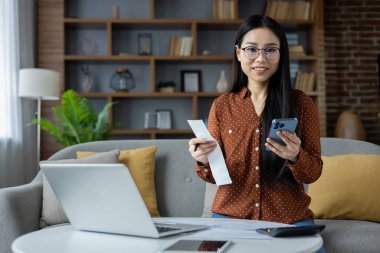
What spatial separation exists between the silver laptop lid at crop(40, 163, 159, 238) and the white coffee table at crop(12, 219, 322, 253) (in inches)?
1.2

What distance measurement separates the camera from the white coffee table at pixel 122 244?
3.59 feet

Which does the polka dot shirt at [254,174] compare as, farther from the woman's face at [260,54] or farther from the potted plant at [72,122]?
the potted plant at [72,122]

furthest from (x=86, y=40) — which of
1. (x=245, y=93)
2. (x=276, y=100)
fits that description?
(x=276, y=100)

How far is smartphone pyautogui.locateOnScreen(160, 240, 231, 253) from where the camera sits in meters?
1.08

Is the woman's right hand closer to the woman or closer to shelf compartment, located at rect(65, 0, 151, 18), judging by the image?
the woman

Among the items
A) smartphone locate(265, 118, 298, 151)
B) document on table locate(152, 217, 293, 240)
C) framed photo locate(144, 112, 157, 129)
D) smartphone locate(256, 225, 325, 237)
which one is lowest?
framed photo locate(144, 112, 157, 129)

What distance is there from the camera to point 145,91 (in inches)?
216

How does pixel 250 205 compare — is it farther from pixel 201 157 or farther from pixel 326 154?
pixel 326 154

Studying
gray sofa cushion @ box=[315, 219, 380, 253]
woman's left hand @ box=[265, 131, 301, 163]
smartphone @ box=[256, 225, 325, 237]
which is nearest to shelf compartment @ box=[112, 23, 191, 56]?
gray sofa cushion @ box=[315, 219, 380, 253]

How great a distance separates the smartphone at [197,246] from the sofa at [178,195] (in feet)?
3.60

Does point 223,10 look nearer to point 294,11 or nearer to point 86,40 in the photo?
point 294,11

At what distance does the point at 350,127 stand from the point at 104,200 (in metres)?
4.37

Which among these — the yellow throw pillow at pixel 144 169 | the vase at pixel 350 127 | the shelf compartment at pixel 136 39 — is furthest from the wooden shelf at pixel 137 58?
the yellow throw pillow at pixel 144 169

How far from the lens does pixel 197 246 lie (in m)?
1.11
